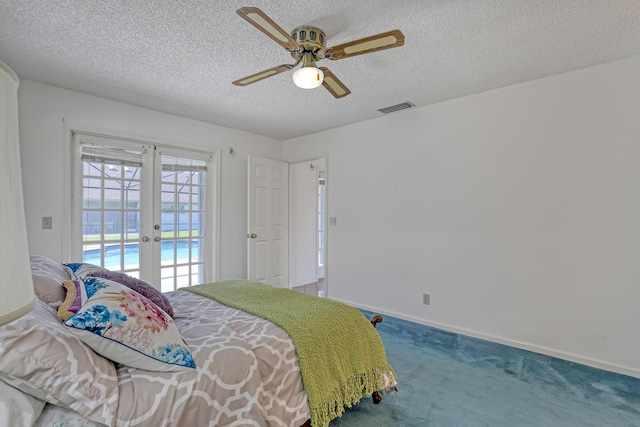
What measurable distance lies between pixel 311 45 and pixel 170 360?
1.86 m

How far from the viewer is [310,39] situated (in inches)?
77.1

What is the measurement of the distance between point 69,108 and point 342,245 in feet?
11.2

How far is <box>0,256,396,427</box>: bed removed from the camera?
1.02m

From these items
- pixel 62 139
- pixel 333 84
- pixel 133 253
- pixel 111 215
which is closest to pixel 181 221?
pixel 133 253

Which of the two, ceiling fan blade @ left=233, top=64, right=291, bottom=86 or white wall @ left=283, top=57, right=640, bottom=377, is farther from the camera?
white wall @ left=283, top=57, right=640, bottom=377

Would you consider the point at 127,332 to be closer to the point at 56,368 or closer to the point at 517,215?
the point at 56,368

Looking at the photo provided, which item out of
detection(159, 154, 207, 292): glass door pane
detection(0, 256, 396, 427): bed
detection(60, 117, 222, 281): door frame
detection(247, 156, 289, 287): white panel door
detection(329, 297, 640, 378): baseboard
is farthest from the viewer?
detection(247, 156, 289, 287): white panel door

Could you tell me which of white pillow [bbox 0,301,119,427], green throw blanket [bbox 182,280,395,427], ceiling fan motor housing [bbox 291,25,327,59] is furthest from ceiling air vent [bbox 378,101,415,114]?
white pillow [bbox 0,301,119,427]

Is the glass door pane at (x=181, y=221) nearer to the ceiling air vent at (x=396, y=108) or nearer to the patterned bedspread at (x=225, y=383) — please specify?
the patterned bedspread at (x=225, y=383)

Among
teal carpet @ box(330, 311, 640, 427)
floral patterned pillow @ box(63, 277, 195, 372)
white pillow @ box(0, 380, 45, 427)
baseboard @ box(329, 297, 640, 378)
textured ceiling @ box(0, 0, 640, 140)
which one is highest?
textured ceiling @ box(0, 0, 640, 140)

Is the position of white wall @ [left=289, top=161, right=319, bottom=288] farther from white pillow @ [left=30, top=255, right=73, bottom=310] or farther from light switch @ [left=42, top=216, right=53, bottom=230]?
white pillow @ [left=30, top=255, right=73, bottom=310]

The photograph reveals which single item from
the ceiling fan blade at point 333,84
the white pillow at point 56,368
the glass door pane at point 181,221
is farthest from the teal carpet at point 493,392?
the glass door pane at point 181,221

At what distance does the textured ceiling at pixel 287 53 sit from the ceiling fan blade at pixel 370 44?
0.90ft

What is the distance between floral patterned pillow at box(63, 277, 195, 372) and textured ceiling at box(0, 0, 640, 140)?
169cm
